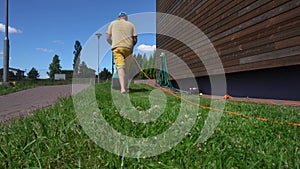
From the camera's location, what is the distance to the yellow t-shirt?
446 centimetres

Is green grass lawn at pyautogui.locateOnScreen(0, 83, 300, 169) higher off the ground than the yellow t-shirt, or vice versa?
the yellow t-shirt

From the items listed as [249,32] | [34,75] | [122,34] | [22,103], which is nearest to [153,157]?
[22,103]

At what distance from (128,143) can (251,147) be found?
69cm

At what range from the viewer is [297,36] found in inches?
140

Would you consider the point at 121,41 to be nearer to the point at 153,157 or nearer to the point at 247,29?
the point at 247,29

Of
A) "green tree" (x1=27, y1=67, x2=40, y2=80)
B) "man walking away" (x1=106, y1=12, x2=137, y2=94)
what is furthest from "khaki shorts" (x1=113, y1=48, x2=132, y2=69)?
"green tree" (x1=27, y1=67, x2=40, y2=80)

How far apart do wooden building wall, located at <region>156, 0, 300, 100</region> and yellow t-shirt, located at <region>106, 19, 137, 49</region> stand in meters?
2.33

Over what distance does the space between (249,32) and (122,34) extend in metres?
2.51

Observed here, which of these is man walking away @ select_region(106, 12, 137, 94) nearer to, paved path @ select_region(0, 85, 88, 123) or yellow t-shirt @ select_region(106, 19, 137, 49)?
yellow t-shirt @ select_region(106, 19, 137, 49)

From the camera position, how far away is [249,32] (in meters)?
4.71

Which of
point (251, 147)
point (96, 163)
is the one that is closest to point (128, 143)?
point (96, 163)

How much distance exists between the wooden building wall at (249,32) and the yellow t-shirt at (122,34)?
233 cm

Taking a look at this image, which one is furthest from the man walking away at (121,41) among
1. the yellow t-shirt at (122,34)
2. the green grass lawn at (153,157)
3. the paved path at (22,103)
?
the green grass lawn at (153,157)

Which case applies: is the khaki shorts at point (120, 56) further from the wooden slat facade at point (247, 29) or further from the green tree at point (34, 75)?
the green tree at point (34, 75)
